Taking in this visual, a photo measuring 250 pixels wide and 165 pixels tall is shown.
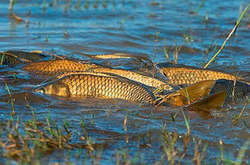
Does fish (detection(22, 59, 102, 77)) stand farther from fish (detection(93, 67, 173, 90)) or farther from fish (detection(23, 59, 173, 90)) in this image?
fish (detection(93, 67, 173, 90))

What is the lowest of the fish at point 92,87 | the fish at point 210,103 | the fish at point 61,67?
the fish at point 210,103

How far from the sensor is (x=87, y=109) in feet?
14.5

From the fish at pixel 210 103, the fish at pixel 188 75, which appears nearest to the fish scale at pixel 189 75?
the fish at pixel 188 75

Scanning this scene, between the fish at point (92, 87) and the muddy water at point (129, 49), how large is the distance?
11 centimetres

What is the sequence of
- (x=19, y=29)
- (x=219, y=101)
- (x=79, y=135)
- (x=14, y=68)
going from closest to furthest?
(x=79, y=135) → (x=219, y=101) → (x=14, y=68) → (x=19, y=29)

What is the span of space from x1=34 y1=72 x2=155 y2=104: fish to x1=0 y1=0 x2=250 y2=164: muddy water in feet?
0.37

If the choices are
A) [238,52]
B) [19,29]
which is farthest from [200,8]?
[19,29]

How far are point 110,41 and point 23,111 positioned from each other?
3788 millimetres

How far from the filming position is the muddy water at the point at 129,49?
3.70 metres

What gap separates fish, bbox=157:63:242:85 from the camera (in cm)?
538

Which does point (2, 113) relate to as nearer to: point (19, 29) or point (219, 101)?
point (219, 101)

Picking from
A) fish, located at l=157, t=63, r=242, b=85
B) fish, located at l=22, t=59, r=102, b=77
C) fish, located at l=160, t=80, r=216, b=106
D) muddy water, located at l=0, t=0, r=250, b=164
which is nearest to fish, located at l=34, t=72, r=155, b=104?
muddy water, located at l=0, t=0, r=250, b=164

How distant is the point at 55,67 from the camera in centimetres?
568

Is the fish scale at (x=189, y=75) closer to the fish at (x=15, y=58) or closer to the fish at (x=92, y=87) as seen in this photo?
the fish at (x=92, y=87)
